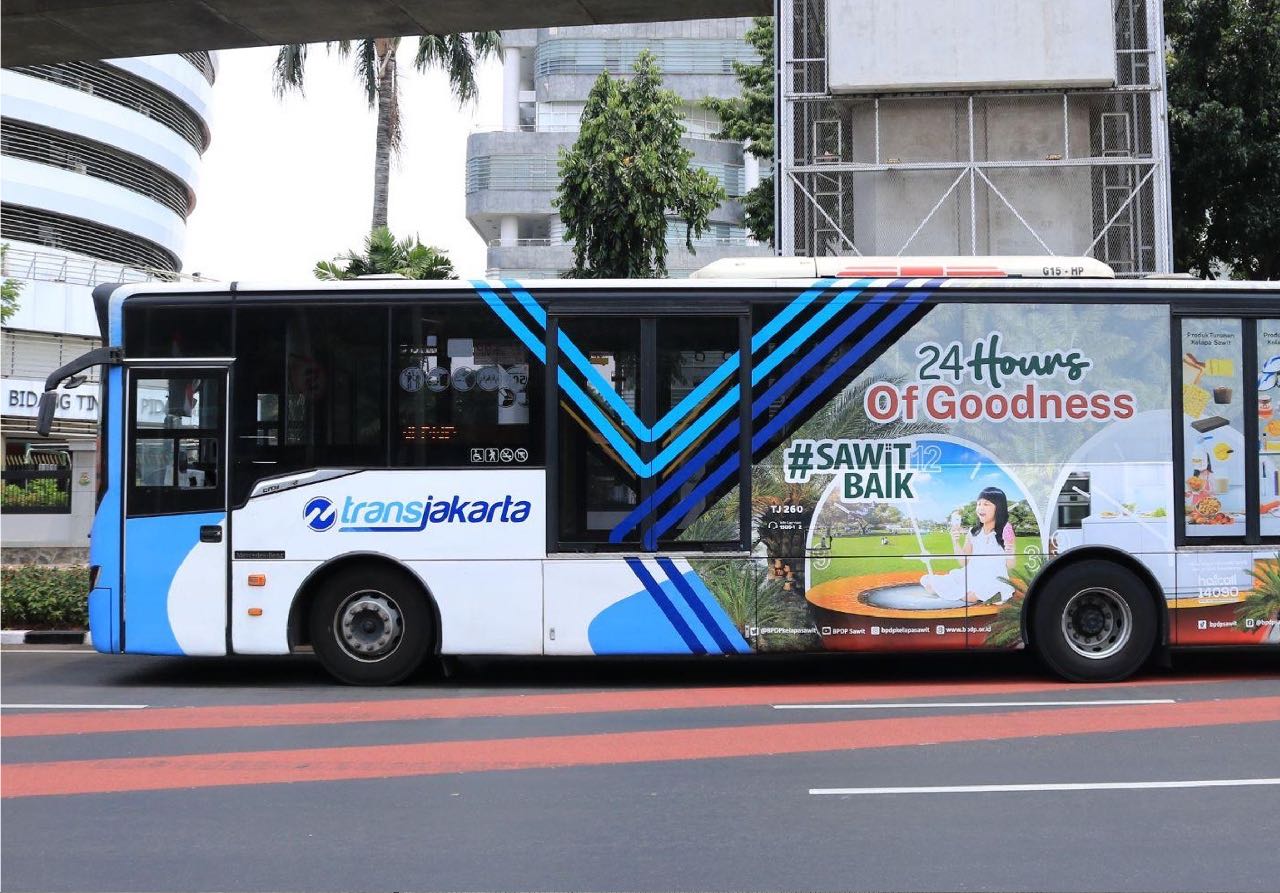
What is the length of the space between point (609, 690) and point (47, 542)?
Answer: 17.3 metres

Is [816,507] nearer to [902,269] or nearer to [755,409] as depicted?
[755,409]

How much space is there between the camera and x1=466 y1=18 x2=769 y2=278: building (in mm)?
62688

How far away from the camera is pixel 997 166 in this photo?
59.2 ft

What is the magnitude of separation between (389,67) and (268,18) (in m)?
16.2

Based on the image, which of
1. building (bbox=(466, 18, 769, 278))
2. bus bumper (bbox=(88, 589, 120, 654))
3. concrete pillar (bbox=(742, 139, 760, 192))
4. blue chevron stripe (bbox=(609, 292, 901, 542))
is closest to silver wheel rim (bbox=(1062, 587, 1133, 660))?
blue chevron stripe (bbox=(609, 292, 901, 542))

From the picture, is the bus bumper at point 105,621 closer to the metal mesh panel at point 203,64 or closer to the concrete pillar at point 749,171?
the metal mesh panel at point 203,64

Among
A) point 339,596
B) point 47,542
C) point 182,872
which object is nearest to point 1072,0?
point 339,596

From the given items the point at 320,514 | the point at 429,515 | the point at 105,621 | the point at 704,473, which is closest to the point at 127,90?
the point at 105,621

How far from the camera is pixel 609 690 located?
419 inches

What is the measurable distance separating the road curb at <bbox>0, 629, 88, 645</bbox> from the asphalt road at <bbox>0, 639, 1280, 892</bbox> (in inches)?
121

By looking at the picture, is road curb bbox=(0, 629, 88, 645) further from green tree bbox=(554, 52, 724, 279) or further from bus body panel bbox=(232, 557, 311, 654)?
green tree bbox=(554, 52, 724, 279)

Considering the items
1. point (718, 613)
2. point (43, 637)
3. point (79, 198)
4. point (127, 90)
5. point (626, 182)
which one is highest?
point (127, 90)

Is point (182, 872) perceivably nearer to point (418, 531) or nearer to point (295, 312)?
point (418, 531)

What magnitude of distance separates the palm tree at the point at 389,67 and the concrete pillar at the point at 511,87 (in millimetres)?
33178
